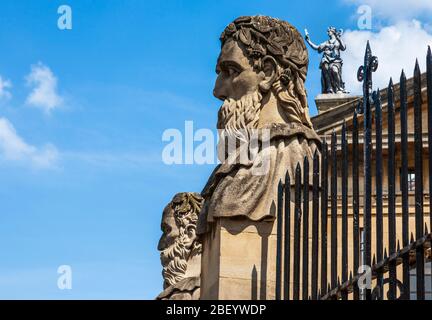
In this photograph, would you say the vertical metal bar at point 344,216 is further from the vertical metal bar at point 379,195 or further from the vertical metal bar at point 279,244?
the vertical metal bar at point 279,244

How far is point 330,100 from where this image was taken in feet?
170

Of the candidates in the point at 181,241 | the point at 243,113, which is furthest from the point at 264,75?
the point at 181,241

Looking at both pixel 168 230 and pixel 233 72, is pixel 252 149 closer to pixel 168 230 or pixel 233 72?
pixel 233 72

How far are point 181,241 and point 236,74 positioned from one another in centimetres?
828

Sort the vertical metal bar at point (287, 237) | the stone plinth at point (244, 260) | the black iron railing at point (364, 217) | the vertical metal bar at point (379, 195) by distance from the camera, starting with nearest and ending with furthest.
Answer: the black iron railing at point (364, 217) < the vertical metal bar at point (379, 195) < the vertical metal bar at point (287, 237) < the stone plinth at point (244, 260)

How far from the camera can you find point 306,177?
A: 8727 mm

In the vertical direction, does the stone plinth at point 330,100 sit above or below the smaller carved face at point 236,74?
above

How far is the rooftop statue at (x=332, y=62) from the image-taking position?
52.4m

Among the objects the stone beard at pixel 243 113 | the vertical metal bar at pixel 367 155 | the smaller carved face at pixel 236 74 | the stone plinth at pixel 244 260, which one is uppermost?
the smaller carved face at pixel 236 74

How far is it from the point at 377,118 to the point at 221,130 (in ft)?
9.57

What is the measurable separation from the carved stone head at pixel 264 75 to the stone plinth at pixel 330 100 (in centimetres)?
4021

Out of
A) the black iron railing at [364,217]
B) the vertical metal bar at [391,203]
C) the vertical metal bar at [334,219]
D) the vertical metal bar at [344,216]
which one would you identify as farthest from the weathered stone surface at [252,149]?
the vertical metal bar at [391,203]
